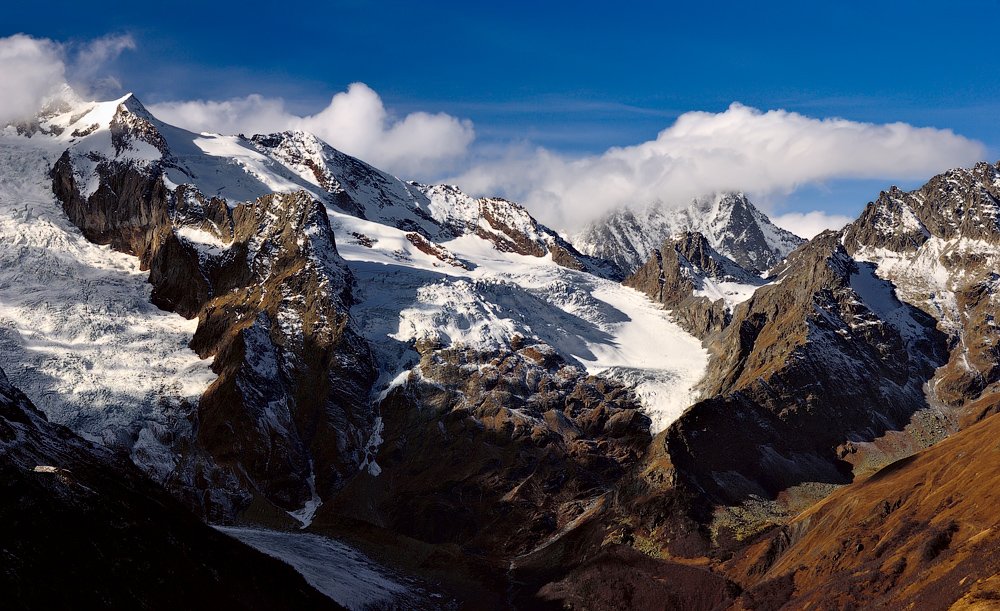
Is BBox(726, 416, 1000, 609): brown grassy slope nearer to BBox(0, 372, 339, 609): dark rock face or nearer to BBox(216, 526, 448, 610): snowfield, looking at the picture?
BBox(216, 526, 448, 610): snowfield

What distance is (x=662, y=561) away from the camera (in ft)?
655

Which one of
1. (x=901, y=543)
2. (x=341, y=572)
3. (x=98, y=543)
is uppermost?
(x=901, y=543)

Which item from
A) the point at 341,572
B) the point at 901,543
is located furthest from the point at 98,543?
the point at 901,543

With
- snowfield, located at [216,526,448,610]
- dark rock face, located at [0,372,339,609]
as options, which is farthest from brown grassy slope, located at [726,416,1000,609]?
dark rock face, located at [0,372,339,609]

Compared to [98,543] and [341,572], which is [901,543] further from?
[98,543]

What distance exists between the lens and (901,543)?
139500 millimetres

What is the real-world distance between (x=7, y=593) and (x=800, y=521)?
5693 inches

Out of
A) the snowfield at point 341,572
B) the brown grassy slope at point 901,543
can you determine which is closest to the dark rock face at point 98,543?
the snowfield at point 341,572

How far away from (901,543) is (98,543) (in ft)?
369

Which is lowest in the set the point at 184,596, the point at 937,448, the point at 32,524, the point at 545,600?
the point at 545,600

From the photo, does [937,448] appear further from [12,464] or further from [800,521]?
[12,464]

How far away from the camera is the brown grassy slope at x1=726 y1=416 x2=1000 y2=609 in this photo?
114 metres

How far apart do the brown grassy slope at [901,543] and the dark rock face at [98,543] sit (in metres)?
78.7

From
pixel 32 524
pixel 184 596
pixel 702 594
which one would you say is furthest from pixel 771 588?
pixel 32 524
